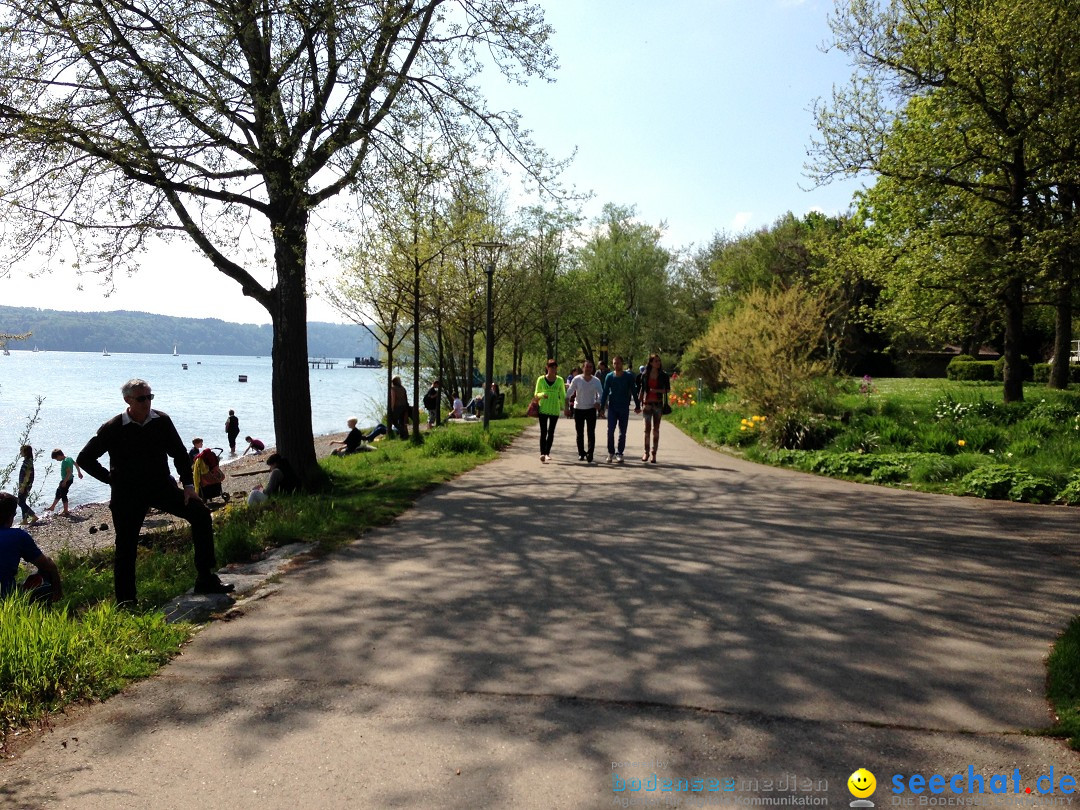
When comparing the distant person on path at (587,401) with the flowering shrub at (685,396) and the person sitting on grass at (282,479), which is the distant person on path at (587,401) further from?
the flowering shrub at (685,396)

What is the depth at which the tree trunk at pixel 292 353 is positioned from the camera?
39.8 feet

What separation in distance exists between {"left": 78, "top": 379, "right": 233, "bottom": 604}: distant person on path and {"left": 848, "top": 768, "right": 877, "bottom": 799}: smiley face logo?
13.9 ft

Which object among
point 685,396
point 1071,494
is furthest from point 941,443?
point 685,396

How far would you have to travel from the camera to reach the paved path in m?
3.25

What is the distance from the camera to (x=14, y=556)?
17.5 feet

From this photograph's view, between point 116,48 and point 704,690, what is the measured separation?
10932mm

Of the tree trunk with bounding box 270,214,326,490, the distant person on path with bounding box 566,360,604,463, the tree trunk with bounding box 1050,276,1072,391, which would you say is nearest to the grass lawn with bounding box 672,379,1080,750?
the distant person on path with bounding box 566,360,604,463

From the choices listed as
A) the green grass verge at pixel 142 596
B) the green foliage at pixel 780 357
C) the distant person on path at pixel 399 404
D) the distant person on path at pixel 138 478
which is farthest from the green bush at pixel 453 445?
the distant person on path at pixel 138 478

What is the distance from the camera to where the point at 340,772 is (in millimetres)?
3270

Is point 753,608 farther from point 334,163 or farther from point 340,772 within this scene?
point 334,163

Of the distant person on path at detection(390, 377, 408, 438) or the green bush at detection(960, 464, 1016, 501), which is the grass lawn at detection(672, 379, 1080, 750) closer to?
the green bush at detection(960, 464, 1016, 501)

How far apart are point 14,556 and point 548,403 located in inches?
394

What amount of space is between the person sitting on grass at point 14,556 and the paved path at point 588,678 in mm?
1327

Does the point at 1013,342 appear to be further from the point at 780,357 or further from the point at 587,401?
the point at 587,401
